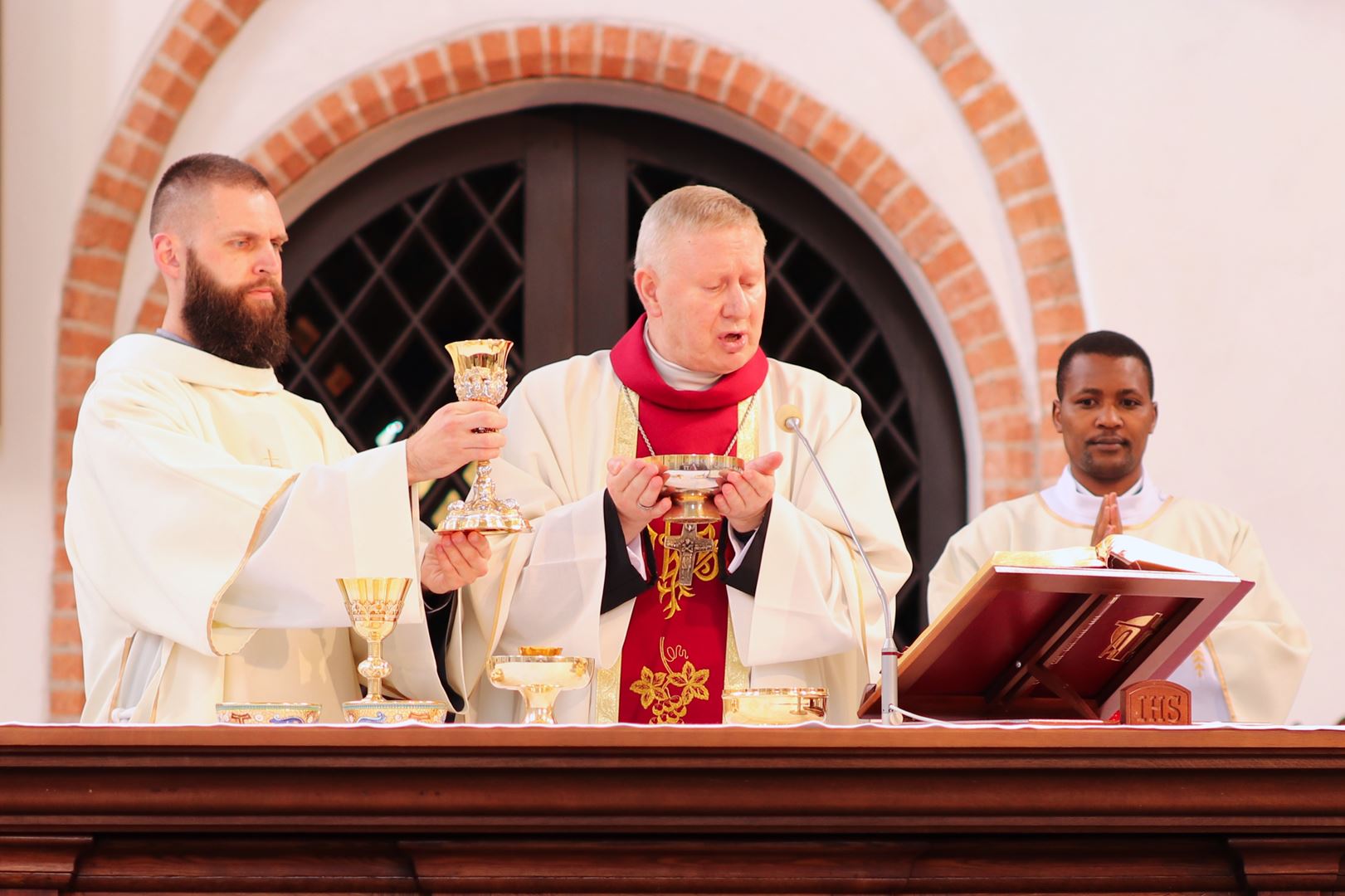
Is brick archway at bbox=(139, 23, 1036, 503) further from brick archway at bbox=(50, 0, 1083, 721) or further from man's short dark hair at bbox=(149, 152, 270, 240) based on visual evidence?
man's short dark hair at bbox=(149, 152, 270, 240)

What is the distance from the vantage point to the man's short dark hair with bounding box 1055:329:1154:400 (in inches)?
175

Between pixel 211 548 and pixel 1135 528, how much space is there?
2571mm

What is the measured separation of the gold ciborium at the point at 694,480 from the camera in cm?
313

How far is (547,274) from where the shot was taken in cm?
597

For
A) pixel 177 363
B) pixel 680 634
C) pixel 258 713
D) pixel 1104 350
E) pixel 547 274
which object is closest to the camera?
pixel 258 713

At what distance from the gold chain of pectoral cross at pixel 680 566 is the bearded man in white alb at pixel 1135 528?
0.89 metres

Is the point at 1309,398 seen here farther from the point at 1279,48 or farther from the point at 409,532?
the point at 409,532

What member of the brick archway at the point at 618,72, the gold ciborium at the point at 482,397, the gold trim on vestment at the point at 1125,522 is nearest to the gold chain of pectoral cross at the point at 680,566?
the gold ciborium at the point at 482,397

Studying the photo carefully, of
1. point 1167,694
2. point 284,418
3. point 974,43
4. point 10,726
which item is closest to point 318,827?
point 10,726

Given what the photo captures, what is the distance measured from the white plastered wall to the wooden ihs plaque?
3.24 m

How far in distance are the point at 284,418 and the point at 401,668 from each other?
0.66 m

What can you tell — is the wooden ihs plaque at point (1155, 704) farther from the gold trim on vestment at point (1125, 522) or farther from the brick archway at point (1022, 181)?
the brick archway at point (1022, 181)

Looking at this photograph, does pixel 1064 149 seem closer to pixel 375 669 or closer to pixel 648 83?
pixel 648 83

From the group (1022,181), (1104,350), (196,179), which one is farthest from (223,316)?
(1022,181)
